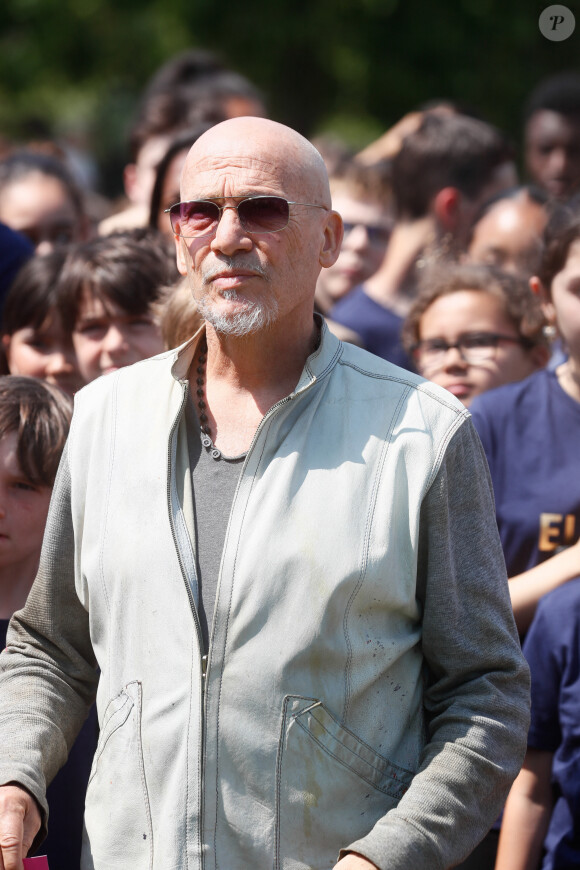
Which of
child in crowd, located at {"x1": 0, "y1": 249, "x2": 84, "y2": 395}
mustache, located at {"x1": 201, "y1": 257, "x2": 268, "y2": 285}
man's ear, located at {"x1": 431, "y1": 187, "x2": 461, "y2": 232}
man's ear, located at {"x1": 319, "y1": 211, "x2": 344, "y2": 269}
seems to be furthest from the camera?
man's ear, located at {"x1": 431, "y1": 187, "x2": 461, "y2": 232}

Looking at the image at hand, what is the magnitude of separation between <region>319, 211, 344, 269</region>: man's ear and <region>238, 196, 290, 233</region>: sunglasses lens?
0.44 feet

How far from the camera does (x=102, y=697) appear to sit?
6.72 feet

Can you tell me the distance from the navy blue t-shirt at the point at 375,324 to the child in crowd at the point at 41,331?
127 cm

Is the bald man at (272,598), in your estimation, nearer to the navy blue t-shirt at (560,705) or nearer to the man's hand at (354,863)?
the man's hand at (354,863)

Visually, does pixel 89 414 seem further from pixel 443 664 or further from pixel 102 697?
pixel 443 664

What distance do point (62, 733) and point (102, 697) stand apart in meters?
0.12

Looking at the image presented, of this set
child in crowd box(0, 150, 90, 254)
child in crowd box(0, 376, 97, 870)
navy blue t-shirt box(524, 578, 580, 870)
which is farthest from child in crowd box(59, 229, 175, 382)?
navy blue t-shirt box(524, 578, 580, 870)

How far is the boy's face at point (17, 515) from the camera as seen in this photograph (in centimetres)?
278

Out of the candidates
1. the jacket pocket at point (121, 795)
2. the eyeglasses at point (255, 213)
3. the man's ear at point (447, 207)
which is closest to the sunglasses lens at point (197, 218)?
the eyeglasses at point (255, 213)

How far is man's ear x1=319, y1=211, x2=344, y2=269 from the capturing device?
2125mm

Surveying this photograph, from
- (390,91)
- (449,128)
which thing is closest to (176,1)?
(390,91)

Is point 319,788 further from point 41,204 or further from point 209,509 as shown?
point 41,204

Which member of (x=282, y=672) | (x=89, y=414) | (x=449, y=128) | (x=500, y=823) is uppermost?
(x=449, y=128)

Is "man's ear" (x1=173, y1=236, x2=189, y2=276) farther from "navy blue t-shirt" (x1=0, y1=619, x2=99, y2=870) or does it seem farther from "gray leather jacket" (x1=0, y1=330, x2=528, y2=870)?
"navy blue t-shirt" (x1=0, y1=619, x2=99, y2=870)
